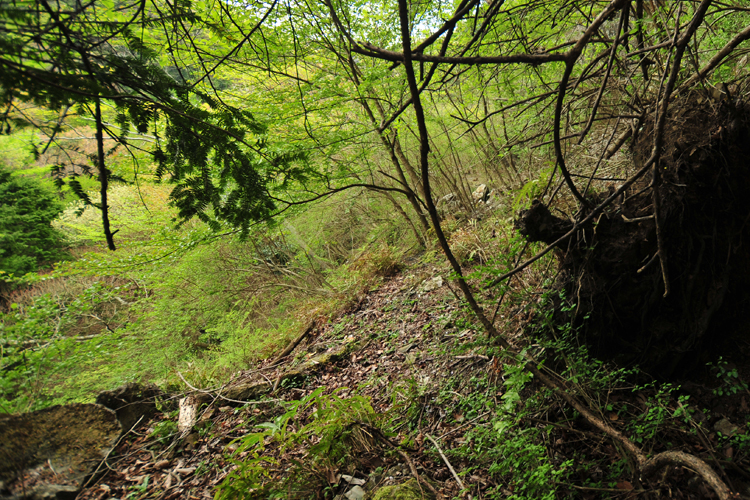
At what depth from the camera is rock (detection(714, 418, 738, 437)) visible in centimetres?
173

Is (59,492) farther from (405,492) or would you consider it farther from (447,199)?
(447,199)

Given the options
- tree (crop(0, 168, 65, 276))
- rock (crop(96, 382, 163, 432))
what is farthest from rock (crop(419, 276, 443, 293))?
tree (crop(0, 168, 65, 276))

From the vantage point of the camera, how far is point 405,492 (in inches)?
75.1

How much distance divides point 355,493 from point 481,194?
6.40m

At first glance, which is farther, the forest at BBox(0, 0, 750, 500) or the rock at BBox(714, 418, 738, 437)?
the rock at BBox(714, 418, 738, 437)

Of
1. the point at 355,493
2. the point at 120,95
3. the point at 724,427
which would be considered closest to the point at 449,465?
the point at 355,493

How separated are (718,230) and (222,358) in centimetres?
593

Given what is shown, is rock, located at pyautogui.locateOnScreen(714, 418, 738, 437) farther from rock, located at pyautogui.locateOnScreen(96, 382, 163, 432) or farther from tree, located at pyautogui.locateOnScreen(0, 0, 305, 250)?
rock, located at pyautogui.locateOnScreen(96, 382, 163, 432)

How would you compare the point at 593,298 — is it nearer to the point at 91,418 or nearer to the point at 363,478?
the point at 363,478

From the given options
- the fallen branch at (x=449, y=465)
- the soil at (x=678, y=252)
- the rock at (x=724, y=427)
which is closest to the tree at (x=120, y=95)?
the soil at (x=678, y=252)

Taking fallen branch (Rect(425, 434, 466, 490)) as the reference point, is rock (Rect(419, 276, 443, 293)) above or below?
above

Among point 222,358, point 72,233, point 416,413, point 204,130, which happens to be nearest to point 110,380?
point 222,358

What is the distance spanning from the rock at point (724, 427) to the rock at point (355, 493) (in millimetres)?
1990

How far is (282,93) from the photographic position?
423 centimetres
